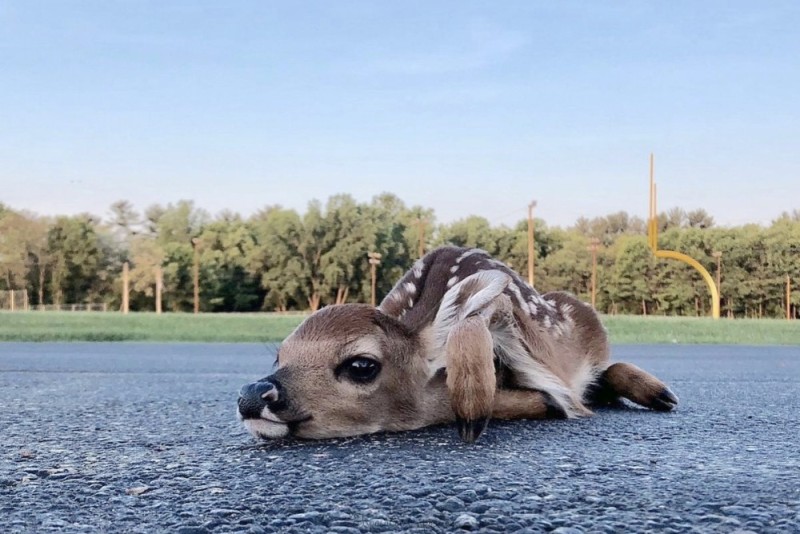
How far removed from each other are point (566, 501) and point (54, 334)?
1580cm

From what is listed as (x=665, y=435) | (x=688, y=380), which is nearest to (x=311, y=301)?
(x=688, y=380)

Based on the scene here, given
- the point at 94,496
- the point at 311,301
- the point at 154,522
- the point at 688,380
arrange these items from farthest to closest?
the point at 311,301
the point at 688,380
the point at 94,496
the point at 154,522

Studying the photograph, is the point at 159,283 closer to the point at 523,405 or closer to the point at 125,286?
the point at 125,286

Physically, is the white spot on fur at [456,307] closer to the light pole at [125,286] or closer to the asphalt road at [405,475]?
the asphalt road at [405,475]

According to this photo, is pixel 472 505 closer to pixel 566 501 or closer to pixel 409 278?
pixel 566 501

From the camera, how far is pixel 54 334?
15.9 m

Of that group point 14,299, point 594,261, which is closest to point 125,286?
point 14,299

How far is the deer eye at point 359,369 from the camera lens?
2.81m

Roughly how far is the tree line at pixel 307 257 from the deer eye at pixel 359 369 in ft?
117

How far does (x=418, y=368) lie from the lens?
2.90 meters

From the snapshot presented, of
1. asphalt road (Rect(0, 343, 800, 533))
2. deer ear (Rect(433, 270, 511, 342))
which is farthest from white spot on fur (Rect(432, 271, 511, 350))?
asphalt road (Rect(0, 343, 800, 533))

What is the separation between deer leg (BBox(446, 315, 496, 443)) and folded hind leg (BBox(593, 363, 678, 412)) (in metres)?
1.54

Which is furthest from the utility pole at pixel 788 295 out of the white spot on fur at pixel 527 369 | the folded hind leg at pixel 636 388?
the white spot on fur at pixel 527 369

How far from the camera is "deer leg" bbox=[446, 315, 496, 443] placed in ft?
8.48
